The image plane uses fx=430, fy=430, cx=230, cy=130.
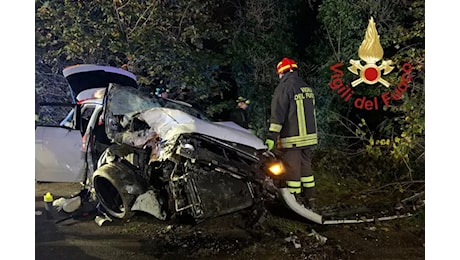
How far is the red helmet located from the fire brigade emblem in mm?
430

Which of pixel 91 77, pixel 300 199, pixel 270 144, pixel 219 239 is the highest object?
pixel 91 77

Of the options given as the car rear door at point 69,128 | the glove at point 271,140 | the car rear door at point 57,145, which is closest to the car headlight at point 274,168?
the glove at point 271,140

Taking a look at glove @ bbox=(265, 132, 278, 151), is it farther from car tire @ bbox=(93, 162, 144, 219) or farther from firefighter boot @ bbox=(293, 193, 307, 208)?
car tire @ bbox=(93, 162, 144, 219)

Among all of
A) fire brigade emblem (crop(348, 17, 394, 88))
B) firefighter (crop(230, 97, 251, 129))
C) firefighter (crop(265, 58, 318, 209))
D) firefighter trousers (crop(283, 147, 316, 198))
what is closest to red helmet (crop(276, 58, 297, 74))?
firefighter (crop(265, 58, 318, 209))

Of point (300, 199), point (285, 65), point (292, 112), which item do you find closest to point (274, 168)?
point (300, 199)

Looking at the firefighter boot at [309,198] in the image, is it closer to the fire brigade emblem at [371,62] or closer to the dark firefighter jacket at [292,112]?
the dark firefighter jacket at [292,112]

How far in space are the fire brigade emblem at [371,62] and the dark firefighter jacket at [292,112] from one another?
1.34 feet

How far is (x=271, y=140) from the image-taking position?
3084mm

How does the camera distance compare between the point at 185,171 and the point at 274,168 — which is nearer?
the point at 185,171

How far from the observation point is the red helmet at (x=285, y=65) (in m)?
3.16

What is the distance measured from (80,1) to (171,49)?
0.75m

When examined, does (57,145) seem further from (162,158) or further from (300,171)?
(300,171)

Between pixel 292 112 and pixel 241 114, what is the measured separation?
1.23 ft

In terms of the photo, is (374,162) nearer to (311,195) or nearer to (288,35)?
(311,195)
